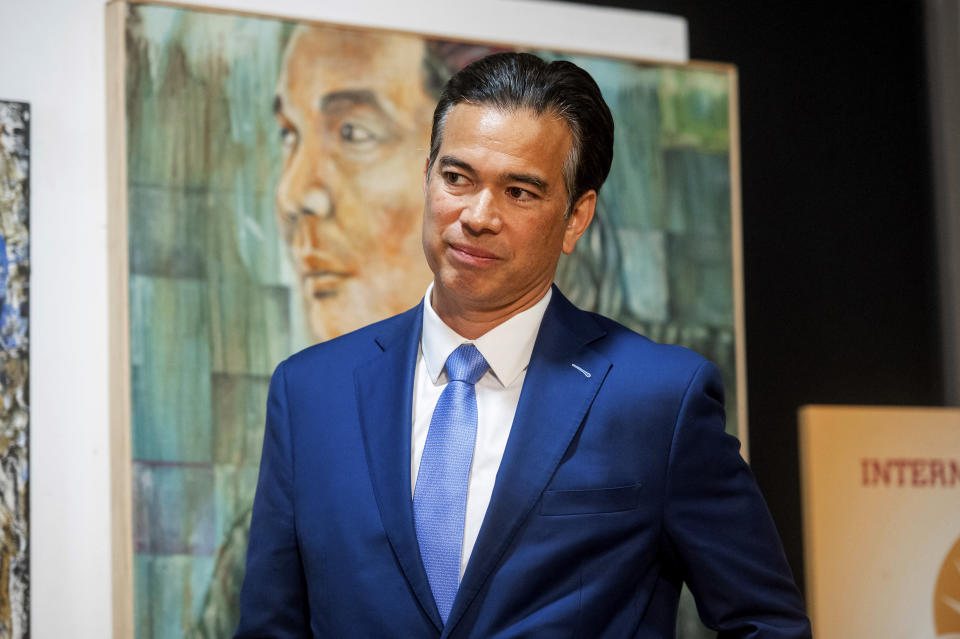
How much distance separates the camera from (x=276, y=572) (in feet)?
5.78

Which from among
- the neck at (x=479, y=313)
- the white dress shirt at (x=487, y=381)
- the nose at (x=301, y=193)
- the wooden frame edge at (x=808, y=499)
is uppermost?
the nose at (x=301, y=193)

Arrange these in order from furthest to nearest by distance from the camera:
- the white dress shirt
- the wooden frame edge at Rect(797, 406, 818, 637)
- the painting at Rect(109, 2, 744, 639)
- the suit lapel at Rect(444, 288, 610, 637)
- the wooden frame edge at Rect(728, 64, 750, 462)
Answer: the wooden frame edge at Rect(728, 64, 750, 462)
the wooden frame edge at Rect(797, 406, 818, 637)
the painting at Rect(109, 2, 744, 639)
the white dress shirt
the suit lapel at Rect(444, 288, 610, 637)

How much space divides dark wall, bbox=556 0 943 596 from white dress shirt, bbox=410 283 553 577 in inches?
51.3

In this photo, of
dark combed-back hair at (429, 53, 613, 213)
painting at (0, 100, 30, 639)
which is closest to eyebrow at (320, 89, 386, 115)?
A: painting at (0, 100, 30, 639)

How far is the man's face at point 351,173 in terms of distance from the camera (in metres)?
2.48

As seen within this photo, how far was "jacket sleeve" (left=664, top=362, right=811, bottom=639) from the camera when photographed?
1.67 m

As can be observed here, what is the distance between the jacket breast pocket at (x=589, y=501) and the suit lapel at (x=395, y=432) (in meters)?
0.20

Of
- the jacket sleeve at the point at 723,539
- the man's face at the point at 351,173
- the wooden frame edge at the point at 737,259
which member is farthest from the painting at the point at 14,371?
the wooden frame edge at the point at 737,259

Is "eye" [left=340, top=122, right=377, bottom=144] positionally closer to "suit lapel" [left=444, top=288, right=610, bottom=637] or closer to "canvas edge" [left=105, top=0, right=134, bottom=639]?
"canvas edge" [left=105, top=0, right=134, bottom=639]

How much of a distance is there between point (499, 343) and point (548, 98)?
0.38 meters

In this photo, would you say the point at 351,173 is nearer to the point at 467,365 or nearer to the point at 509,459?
the point at 467,365

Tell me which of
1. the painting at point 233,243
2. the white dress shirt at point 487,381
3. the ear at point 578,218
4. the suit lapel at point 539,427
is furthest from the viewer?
the painting at point 233,243

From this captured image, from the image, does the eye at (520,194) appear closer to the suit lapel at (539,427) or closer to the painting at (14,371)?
the suit lapel at (539,427)

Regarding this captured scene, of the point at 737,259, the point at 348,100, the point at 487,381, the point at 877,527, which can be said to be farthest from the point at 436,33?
the point at 877,527
